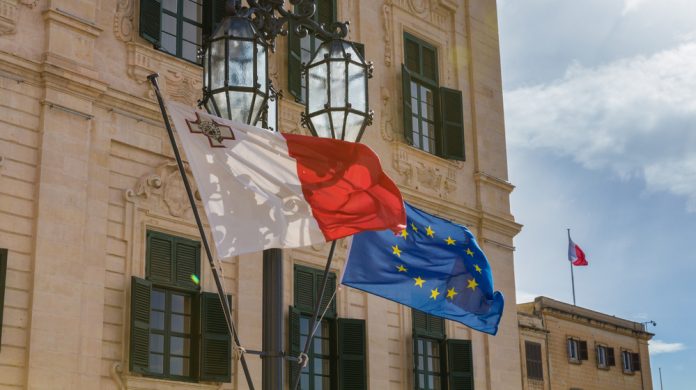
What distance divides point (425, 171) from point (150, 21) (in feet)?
19.7

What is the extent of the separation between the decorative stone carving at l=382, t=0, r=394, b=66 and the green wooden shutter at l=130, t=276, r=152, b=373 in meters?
6.94

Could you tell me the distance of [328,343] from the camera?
1653 cm

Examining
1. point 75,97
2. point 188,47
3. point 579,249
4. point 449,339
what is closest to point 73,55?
point 75,97

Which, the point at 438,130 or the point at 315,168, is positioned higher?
the point at 438,130

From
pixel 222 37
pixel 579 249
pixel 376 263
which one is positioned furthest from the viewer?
pixel 579 249

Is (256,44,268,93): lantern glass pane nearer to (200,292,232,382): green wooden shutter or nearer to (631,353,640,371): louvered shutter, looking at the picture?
(200,292,232,382): green wooden shutter

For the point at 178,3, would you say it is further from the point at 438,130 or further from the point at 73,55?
the point at 438,130

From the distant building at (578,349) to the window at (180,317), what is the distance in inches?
945

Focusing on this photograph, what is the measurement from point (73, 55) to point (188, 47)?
2.05m

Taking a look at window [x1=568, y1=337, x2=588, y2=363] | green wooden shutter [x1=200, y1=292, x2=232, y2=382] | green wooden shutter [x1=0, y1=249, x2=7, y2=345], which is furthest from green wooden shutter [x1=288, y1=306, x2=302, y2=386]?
window [x1=568, y1=337, x2=588, y2=363]

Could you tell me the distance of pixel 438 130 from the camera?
19641 millimetres

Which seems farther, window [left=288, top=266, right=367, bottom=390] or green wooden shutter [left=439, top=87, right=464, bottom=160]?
green wooden shutter [left=439, top=87, right=464, bottom=160]

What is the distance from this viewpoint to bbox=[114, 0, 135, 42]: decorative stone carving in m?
14.4

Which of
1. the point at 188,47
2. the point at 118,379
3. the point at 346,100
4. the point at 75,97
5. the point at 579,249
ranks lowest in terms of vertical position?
the point at 118,379
